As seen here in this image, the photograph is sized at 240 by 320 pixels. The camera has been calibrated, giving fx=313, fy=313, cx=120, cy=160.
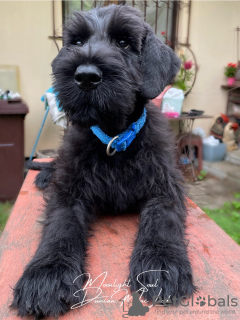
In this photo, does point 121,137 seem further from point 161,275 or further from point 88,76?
point 161,275

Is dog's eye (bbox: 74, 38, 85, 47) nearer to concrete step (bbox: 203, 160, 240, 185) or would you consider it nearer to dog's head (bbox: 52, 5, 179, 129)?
dog's head (bbox: 52, 5, 179, 129)

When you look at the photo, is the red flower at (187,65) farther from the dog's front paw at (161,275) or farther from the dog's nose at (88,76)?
the dog's front paw at (161,275)

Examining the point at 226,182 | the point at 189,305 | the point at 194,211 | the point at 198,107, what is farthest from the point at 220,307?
the point at 198,107

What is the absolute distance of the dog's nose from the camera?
1.29 meters

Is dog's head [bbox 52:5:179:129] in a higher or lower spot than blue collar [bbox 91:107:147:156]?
higher

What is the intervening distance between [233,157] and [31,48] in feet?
12.0

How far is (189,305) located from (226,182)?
394 centimetres

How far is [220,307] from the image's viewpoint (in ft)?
3.66

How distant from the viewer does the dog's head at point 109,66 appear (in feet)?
4.36

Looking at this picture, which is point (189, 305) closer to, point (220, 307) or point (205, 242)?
point (220, 307)

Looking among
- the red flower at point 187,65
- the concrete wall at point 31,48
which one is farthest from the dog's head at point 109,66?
the red flower at point 187,65

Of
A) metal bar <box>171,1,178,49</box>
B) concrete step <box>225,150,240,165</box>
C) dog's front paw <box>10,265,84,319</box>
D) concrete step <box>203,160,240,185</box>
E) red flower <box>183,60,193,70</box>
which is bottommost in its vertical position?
concrete step <box>203,160,240,185</box>

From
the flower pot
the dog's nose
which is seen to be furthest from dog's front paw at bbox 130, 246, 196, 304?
the flower pot

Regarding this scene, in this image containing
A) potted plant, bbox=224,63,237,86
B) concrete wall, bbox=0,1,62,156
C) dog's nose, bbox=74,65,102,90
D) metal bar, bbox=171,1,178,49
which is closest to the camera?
dog's nose, bbox=74,65,102,90
